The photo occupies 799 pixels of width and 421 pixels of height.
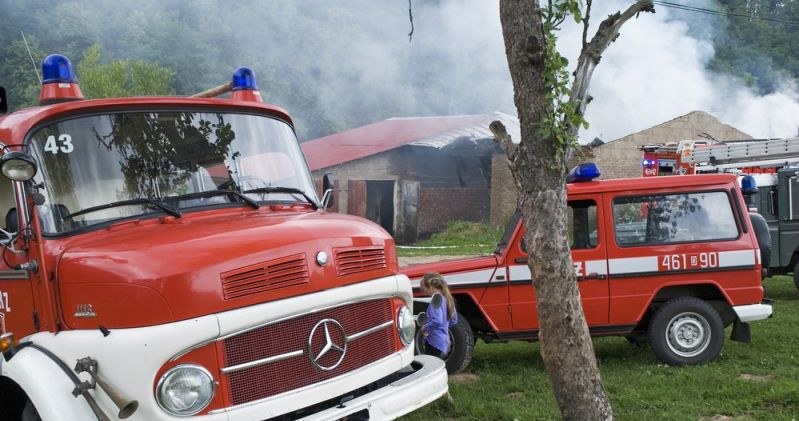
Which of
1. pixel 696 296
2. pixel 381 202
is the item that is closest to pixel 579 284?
pixel 696 296

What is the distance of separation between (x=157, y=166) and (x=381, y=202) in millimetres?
22939

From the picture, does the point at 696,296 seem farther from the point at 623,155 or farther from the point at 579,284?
the point at 623,155

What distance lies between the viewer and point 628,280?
8.16m

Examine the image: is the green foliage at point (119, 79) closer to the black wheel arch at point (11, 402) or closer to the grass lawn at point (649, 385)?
the grass lawn at point (649, 385)

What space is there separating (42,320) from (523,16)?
10.6 ft

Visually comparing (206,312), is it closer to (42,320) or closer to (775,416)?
(42,320)

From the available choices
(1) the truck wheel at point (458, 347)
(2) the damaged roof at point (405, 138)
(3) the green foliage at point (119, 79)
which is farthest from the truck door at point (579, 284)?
(3) the green foliage at point (119, 79)

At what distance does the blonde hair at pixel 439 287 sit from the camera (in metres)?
7.23

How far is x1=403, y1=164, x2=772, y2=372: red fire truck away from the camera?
8.14 metres

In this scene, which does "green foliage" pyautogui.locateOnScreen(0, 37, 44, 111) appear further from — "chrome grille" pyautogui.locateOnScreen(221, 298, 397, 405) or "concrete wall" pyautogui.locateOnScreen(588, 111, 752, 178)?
"chrome grille" pyautogui.locateOnScreen(221, 298, 397, 405)

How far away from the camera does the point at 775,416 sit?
20.5 feet

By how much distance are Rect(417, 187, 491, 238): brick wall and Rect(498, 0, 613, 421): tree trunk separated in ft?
75.6

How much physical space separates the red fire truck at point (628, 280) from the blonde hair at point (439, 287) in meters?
0.83

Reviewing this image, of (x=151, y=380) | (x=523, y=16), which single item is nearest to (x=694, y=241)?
(x=523, y=16)
